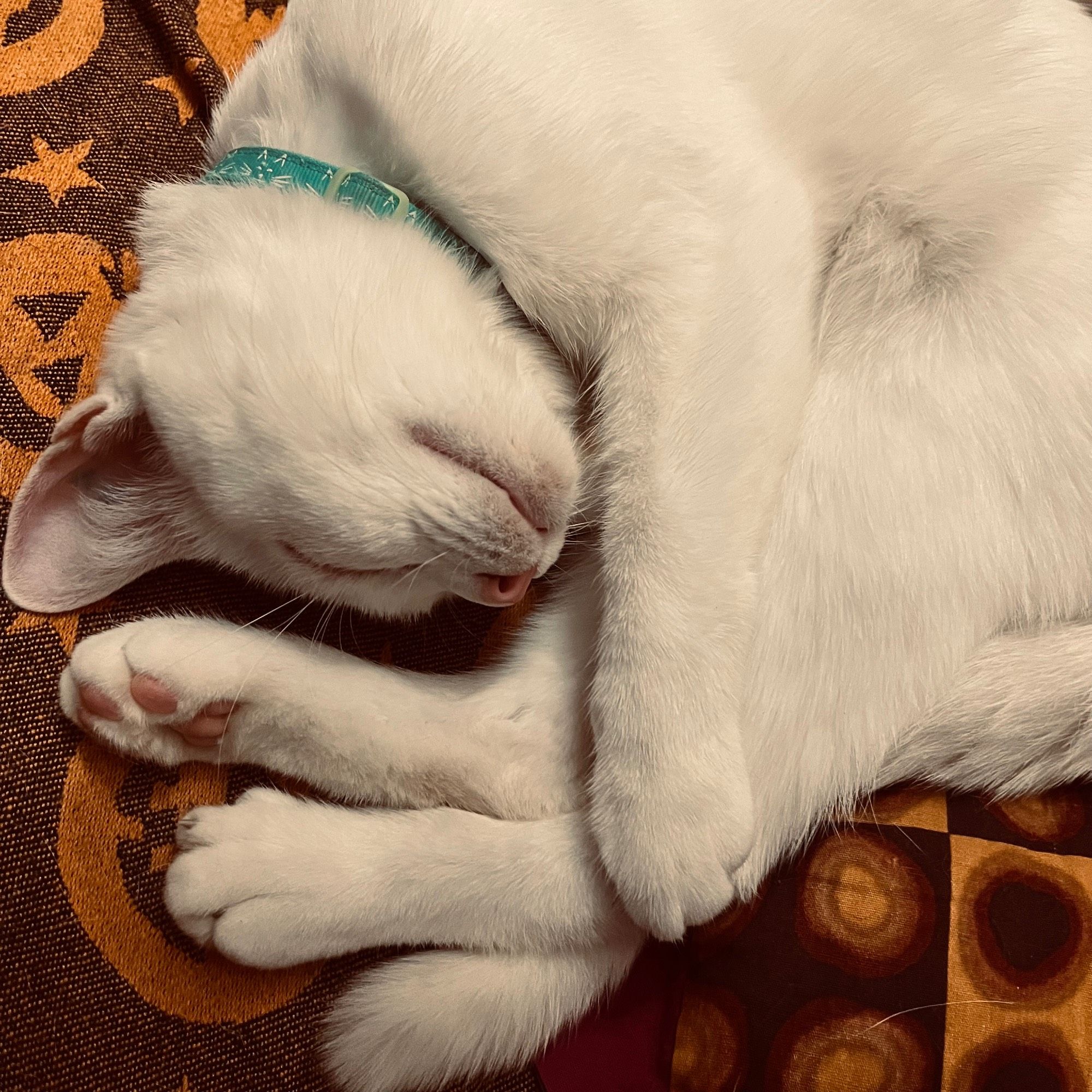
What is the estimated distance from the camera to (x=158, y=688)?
36.7 inches

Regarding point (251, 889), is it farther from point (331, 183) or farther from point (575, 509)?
point (331, 183)

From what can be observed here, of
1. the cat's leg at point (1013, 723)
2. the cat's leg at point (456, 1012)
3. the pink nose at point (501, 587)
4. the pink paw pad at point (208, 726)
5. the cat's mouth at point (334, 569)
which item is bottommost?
the cat's leg at point (456, 1012)

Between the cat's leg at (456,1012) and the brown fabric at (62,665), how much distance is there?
0.05 metres

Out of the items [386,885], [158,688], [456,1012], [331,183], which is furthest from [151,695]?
[331,183]

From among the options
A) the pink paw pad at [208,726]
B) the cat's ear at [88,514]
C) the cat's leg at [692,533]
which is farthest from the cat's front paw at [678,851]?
the cat's ear at [88,514]

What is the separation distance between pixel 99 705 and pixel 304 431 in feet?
1.14

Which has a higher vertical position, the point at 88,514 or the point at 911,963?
the point at 911,963

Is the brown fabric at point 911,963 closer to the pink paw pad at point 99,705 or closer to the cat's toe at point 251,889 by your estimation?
the cat's toe at point 251,889

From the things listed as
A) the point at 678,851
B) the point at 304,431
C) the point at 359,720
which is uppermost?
the point at 304,431

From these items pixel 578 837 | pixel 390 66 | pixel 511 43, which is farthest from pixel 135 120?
pixel 578 837

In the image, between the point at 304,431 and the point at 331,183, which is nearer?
the point at 304,431

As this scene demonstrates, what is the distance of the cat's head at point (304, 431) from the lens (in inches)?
33.2

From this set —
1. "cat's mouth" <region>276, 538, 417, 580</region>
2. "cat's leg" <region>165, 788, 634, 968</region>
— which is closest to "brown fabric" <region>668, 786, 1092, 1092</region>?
"cat's leg" <region>165, 788, 634, 968</region>

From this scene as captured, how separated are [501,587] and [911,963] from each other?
561 mm
